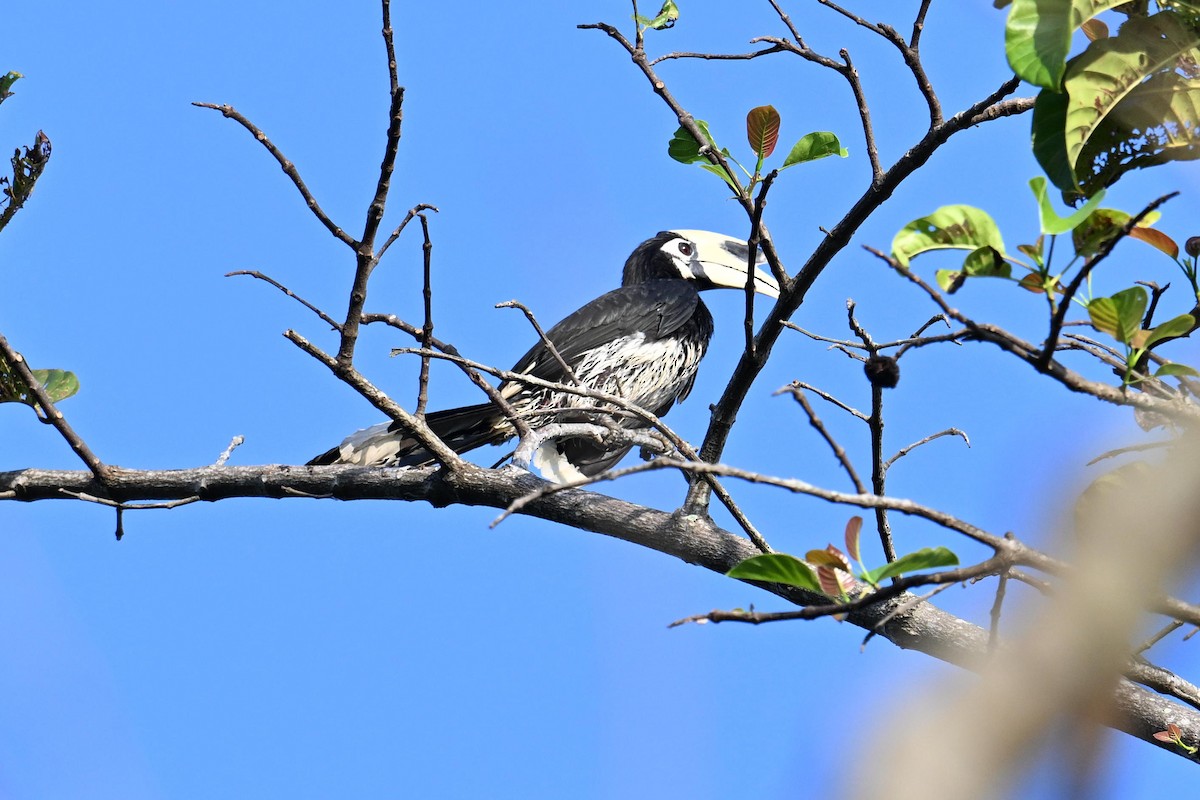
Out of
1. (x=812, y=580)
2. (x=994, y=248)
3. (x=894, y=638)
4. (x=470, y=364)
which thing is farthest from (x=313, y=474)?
(x=994, y=248)

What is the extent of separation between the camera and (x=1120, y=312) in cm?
179

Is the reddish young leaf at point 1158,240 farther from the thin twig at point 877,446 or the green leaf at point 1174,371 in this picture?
the thin twig at point 877,446

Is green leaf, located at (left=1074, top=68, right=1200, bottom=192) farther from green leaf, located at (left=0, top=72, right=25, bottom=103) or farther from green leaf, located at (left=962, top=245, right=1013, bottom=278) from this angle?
green leaf, located at (left=0, top=72, right=25, bottom=103)

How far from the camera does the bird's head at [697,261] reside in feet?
20.8

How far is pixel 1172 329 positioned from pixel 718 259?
4.58 meters

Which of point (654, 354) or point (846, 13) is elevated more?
point (846, 13)

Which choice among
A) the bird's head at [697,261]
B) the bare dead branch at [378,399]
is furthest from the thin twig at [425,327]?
the bird's head at [697,261]

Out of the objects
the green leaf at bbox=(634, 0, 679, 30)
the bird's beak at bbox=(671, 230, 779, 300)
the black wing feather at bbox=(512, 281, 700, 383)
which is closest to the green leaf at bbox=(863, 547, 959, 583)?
the green leaf at bbox=(634, 0, 679, 30)

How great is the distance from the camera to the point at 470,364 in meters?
3.07

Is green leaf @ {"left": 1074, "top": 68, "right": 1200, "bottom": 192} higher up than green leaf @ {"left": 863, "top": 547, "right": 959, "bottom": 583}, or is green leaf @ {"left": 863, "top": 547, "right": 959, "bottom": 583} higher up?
green leaf @ {"left": 1074, "top": 68, "right": 1200, "bottom": 192}

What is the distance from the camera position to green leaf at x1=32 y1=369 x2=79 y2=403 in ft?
10.6

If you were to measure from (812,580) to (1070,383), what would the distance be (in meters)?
0.50

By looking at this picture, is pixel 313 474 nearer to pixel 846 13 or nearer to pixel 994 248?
pixel 846 13

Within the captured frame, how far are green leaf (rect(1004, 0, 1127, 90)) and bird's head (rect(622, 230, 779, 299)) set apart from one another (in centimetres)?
461
